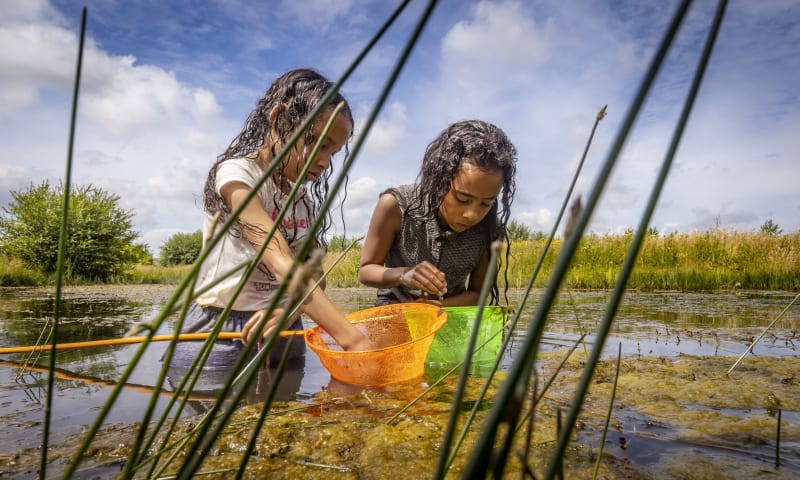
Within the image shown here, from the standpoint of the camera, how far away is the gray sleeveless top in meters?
2.68

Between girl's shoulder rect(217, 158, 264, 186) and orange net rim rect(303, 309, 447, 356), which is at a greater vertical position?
girl's shoulder rect(217, 158, 264, 186)

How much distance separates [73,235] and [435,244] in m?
14.9

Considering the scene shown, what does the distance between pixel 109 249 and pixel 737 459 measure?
634 inches

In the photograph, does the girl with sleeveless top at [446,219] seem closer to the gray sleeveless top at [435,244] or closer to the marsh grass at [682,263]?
the gray sleeveless top at [435,244]

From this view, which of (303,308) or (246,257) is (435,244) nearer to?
Result: (246,257)

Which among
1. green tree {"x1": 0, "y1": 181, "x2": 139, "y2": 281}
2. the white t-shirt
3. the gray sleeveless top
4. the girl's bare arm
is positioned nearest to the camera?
the girl's bare arm

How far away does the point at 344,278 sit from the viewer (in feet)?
35.1

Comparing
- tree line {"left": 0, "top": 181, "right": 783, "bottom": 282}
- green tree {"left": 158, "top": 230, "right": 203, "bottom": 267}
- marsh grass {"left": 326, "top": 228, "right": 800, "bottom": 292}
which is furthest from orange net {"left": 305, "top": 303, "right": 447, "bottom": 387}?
green tree {"left": 158, "top": 230, "right": 203, "bottom": 267}

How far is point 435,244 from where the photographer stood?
2.71 m

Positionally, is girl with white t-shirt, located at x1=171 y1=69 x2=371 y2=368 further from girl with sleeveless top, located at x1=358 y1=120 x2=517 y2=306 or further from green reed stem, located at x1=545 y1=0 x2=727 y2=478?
green reed stem, located at x1=545 y1=0 x2=727 y2=478

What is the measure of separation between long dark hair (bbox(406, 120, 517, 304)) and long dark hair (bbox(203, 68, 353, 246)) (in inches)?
23.0

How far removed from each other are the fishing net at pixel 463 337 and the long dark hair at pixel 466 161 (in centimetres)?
19

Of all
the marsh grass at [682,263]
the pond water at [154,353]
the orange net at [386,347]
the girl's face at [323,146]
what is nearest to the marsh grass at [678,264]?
the marsh grass at [682,263]

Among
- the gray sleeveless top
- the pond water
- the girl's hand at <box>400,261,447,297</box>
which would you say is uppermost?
the gray sleeveless top
